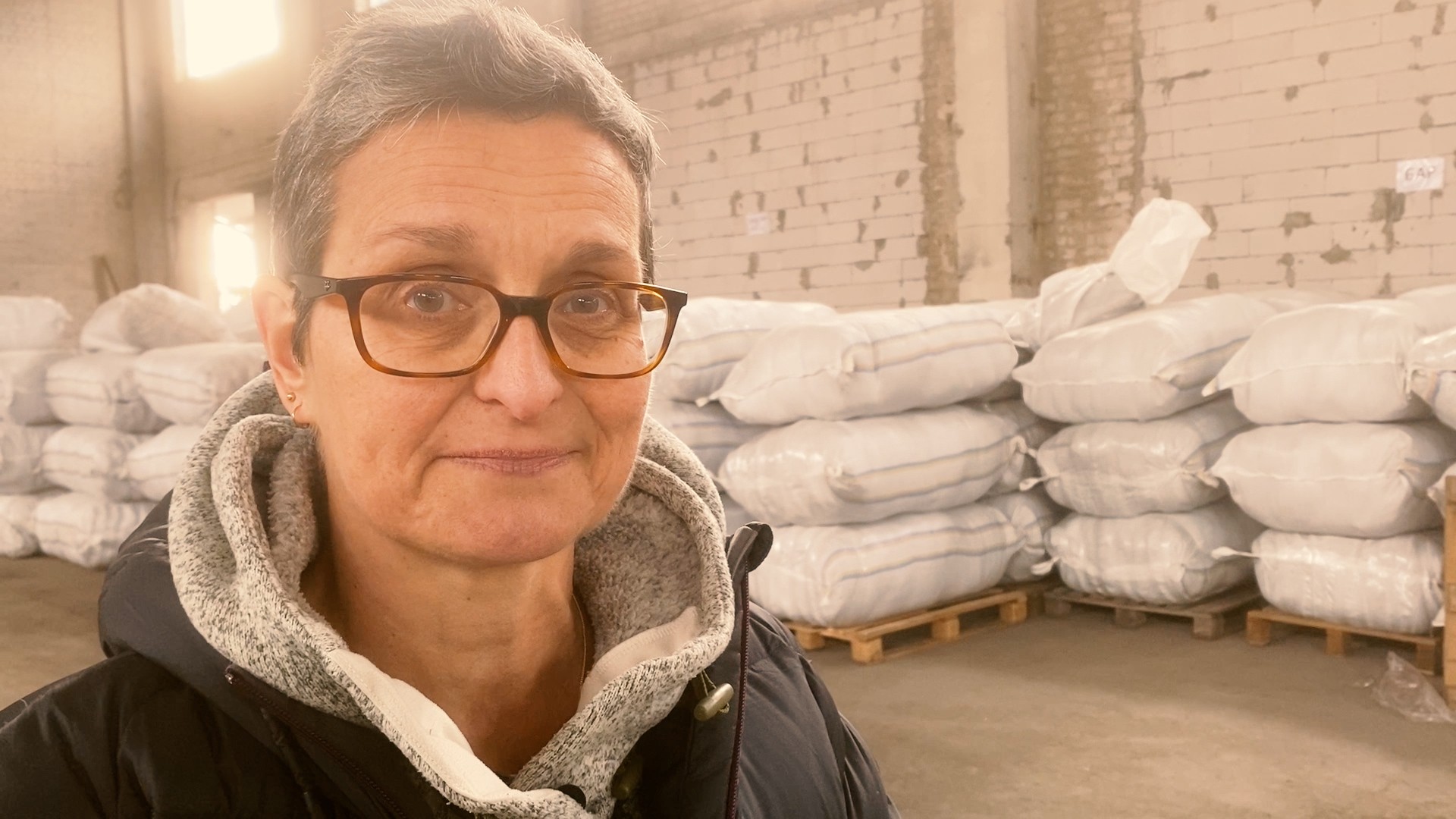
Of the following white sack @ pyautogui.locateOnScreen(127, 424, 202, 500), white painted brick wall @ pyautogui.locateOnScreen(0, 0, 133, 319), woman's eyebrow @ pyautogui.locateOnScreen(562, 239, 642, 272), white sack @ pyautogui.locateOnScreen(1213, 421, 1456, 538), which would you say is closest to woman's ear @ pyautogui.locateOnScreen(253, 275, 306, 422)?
woman's eyebrow @ pyautogui.locateOnScreen(562, 239, 642, 272)

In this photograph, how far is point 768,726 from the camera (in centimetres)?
129

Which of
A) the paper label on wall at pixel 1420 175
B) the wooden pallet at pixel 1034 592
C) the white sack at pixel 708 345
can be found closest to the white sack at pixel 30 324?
the white sack at pixel 708 345

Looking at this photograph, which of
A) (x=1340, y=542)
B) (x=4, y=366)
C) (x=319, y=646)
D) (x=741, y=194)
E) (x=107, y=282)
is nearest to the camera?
(x=319, y=646)

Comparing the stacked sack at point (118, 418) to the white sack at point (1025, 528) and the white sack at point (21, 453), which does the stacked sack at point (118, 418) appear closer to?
the white sack at point (21, 453)

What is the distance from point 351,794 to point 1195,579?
399 centimetres

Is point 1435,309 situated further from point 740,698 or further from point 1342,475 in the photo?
point 740,698

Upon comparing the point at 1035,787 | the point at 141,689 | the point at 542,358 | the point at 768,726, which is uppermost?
the point at 542,358

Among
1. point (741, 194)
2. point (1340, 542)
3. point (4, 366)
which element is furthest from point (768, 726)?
point (741, 194)

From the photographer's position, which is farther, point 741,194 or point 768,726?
point 741,194

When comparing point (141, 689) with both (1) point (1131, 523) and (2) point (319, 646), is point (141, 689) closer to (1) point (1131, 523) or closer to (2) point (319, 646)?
(2) point (319, 646)

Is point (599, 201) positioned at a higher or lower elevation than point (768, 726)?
higher

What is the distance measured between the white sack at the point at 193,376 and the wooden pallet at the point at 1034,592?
3653 millimetres

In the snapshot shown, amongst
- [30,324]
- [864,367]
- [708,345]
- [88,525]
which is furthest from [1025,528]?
[30,324]

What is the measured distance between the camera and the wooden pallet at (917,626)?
4.20 m
